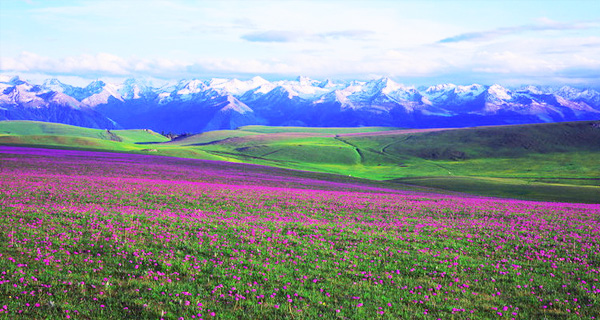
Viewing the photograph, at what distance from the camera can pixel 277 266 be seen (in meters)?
14.7

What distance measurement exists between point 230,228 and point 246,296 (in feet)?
31.0

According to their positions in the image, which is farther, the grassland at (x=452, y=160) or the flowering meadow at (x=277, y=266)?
the grassland at (x=452, y=160)

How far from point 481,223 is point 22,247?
1070 inches

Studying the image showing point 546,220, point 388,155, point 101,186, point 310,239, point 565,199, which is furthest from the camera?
point 388,155

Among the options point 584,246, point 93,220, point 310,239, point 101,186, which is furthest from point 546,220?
point 101,186

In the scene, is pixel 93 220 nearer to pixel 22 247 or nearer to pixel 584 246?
pixel 22 247

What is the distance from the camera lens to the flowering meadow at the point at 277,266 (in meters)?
11.1

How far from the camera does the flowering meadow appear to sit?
1109cm

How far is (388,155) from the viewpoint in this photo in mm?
191375

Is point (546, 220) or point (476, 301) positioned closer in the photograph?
point (476, 301)

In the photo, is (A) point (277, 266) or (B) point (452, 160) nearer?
(A) point (277, 266)

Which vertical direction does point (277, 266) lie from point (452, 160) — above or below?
below

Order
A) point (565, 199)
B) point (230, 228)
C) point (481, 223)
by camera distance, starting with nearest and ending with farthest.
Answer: point (230, 228)
point (481, 223)
point (565, 199)

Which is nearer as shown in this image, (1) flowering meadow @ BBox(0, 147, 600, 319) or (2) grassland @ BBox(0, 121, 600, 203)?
(1) flowering meadow @ BBox(0, 147, 600, 319)
